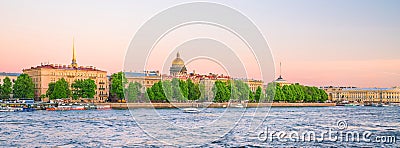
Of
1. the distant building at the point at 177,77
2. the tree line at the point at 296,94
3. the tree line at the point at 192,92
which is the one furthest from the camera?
the tree line at the point at 296,94

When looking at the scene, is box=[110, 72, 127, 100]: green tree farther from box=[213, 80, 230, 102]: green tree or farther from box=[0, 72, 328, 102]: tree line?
box=[213, 80, 230, 102]: green tree

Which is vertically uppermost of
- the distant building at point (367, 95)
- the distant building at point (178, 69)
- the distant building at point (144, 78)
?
the distant building at point (178, 69)

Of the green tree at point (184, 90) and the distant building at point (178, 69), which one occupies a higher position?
the distant building at point (178, 69)

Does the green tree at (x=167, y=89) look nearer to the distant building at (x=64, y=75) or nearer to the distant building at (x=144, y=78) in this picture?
the distant building at (x=144, y=78)

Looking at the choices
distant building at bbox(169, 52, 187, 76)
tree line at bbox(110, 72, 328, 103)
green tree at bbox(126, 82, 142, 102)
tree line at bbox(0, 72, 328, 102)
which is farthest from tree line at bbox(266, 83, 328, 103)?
green tree at bbox(126, 82, 142, 102)

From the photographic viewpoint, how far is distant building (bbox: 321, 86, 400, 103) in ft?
474

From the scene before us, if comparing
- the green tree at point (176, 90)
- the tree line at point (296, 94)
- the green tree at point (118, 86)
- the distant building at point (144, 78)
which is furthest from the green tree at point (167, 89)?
the tree line at point (296, 94)

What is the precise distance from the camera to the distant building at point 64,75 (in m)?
84.1

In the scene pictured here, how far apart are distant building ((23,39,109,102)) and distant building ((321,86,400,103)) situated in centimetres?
7321

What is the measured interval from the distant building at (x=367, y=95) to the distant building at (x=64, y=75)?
73.2 metres

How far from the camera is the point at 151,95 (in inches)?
2886

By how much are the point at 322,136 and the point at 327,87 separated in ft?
447

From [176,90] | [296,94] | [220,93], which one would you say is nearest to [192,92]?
[220,93]

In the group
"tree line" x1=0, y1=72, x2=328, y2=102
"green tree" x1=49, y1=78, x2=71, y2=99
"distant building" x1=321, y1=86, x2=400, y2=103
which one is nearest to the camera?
"tree line" x1=0, y1=72, x2=328, y2=102
